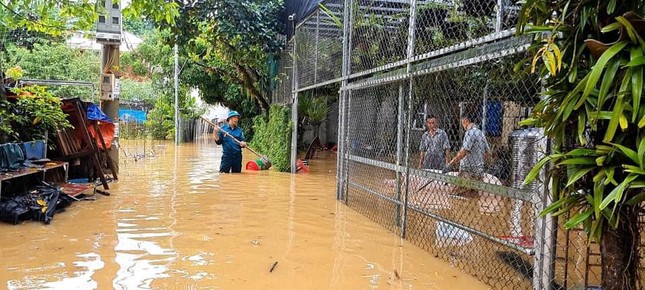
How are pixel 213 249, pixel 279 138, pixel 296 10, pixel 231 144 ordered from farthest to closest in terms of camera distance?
pixel 279 138, pixel 296 10, pixel 231 144, pixel 213 249

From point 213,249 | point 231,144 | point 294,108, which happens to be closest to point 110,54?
point 231,144

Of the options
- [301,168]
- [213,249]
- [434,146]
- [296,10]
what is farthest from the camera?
[301,168]

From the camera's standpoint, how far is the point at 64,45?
22.2 m

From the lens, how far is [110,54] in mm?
10359

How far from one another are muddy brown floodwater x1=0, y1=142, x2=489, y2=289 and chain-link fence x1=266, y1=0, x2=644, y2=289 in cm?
37

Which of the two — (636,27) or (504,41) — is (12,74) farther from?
(636,27)

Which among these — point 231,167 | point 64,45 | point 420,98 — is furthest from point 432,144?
point 64,45

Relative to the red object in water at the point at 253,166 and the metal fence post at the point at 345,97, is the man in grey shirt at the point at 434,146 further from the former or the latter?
the red object in water at the point at 253,166

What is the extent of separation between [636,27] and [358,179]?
5567mm

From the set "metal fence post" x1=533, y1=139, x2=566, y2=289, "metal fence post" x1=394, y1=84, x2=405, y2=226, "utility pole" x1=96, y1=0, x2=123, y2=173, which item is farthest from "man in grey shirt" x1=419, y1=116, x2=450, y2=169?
"utility pole" x1=96, y1=0, x2=123, y2=173

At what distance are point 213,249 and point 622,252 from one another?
371 centimetres

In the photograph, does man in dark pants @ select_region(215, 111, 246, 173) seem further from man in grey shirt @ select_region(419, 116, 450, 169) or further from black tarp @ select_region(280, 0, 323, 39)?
man in grey shirt @ select_region(419, 116, 450, 169)

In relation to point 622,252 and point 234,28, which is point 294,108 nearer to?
point 234,28

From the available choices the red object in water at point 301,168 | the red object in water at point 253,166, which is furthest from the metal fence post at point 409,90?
the red object in water at point 253,166
